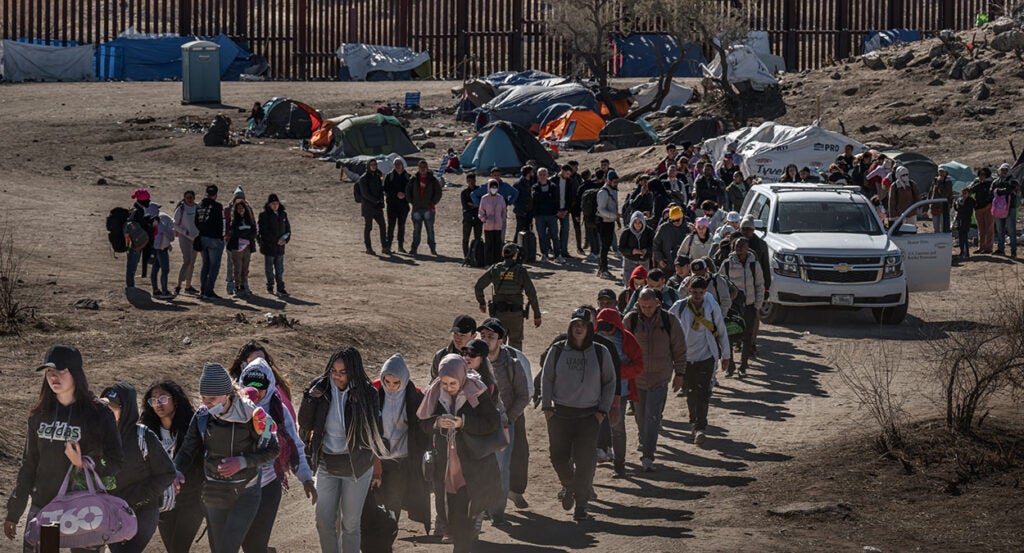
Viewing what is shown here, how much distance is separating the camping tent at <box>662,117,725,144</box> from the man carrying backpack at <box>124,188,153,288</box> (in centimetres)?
2156

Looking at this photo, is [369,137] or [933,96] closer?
[369,137]

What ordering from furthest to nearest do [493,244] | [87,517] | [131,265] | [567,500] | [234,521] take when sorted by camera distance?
[493,244] → [131,265] → [567,500] → [234,521] → [87,517]

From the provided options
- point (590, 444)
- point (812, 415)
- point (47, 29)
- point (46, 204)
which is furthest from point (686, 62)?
point (590, 444)

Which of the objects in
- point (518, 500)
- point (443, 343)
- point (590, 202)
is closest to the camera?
point (518, 500)

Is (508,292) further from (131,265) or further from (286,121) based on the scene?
(286,121)

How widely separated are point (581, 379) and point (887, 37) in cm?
4832

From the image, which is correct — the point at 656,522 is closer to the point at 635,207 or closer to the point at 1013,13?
the point at 635,207

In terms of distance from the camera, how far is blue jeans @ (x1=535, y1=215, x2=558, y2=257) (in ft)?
81.8

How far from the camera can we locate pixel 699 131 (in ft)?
129

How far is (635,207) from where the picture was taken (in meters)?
22.8

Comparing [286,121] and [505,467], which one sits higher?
[286,121]

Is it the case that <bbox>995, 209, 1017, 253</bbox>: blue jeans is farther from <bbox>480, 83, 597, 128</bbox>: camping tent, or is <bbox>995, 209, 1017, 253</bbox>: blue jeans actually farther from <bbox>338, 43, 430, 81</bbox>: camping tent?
<bbox>338, 43, 430, 81</bbox>: camping tent

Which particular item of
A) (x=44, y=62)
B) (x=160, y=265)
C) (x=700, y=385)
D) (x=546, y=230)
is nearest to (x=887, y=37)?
(x=44, y=62)

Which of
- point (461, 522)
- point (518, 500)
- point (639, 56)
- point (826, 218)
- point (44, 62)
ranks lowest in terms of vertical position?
point (518, 500)
